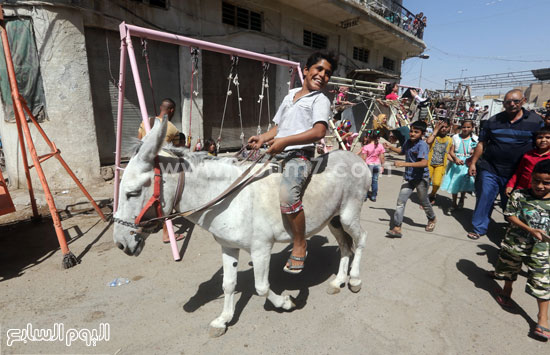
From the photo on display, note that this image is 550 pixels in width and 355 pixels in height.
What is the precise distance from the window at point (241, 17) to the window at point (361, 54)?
25.0ft

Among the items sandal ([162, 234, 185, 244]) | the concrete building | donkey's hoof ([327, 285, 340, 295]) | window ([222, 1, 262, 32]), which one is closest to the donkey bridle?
donkey's hoof ([327, 285, 340, 295])

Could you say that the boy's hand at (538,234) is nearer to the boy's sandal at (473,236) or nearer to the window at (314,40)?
the boy's sandal at (473,236)

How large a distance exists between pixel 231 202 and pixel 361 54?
16763mm

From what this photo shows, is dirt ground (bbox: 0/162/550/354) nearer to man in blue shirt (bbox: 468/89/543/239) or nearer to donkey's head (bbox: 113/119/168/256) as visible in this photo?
man in blue shirt (bbox: 468/89/543/239)

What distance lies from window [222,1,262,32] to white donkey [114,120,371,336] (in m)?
8.46

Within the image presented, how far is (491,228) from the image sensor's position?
16.3 feet

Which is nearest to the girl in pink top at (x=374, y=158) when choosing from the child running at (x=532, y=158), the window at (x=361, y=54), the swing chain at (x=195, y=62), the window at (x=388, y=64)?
the child running at (x=532, y=158)

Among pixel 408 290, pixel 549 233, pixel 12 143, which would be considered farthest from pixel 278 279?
pixel 12 143

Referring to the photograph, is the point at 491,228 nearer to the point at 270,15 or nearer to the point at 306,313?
the point at 306,313

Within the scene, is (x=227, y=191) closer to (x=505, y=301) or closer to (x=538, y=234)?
(x=538, y=234)

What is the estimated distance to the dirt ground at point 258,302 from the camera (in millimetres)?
2295

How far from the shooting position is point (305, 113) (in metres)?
2.33

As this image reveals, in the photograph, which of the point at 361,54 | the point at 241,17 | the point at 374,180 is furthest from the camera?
the point at 361,54

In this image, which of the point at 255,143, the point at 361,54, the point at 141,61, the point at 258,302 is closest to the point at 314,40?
the point at 361,54
